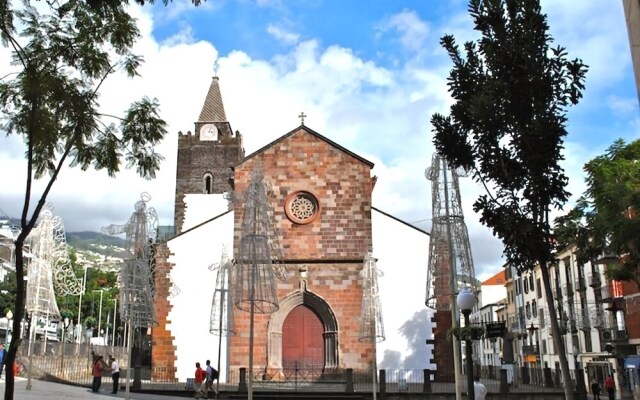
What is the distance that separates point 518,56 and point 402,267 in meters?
19.0

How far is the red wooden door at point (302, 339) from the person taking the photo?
25781 millimetres

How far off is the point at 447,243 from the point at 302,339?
14607 mm

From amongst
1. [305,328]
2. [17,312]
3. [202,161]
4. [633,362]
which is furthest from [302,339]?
[202,161]

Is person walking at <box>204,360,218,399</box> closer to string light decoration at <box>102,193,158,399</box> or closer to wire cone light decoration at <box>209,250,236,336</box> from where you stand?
wire cone light decoration at <box>209,250,236,336</box>

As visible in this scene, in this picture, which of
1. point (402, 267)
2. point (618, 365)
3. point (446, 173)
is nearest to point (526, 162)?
point (446, 173)

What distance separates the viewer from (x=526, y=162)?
8273mm

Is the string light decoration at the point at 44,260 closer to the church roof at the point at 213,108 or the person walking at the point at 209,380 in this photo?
the person walking at the point at 209,380

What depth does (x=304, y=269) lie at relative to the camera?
26.2 m

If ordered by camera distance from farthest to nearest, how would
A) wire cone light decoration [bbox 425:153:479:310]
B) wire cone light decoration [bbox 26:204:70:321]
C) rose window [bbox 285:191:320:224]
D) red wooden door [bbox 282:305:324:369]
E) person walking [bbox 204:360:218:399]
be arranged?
rose window [bbox 285:191:320:224] → red wooden door [bbox 282:305:324:369] → person walking [bbox 204:360:218:399] → wire cone light decoration [bbox 26:204:70:321] → wire cone light decoration [bbox 425:153:479:310]

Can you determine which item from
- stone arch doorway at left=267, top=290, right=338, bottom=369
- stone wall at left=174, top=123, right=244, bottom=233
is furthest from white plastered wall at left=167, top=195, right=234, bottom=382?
stone wall at left=174, top=123, right=244, bottom=233

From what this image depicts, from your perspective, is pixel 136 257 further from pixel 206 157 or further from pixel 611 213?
pixel 206 157

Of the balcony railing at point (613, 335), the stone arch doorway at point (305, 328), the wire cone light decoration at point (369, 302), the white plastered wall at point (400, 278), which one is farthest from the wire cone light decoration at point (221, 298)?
the balcony railing at point (613, 335)

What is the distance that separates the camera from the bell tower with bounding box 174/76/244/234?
50.8 m

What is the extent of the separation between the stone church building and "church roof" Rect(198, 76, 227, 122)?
26.8 metres
